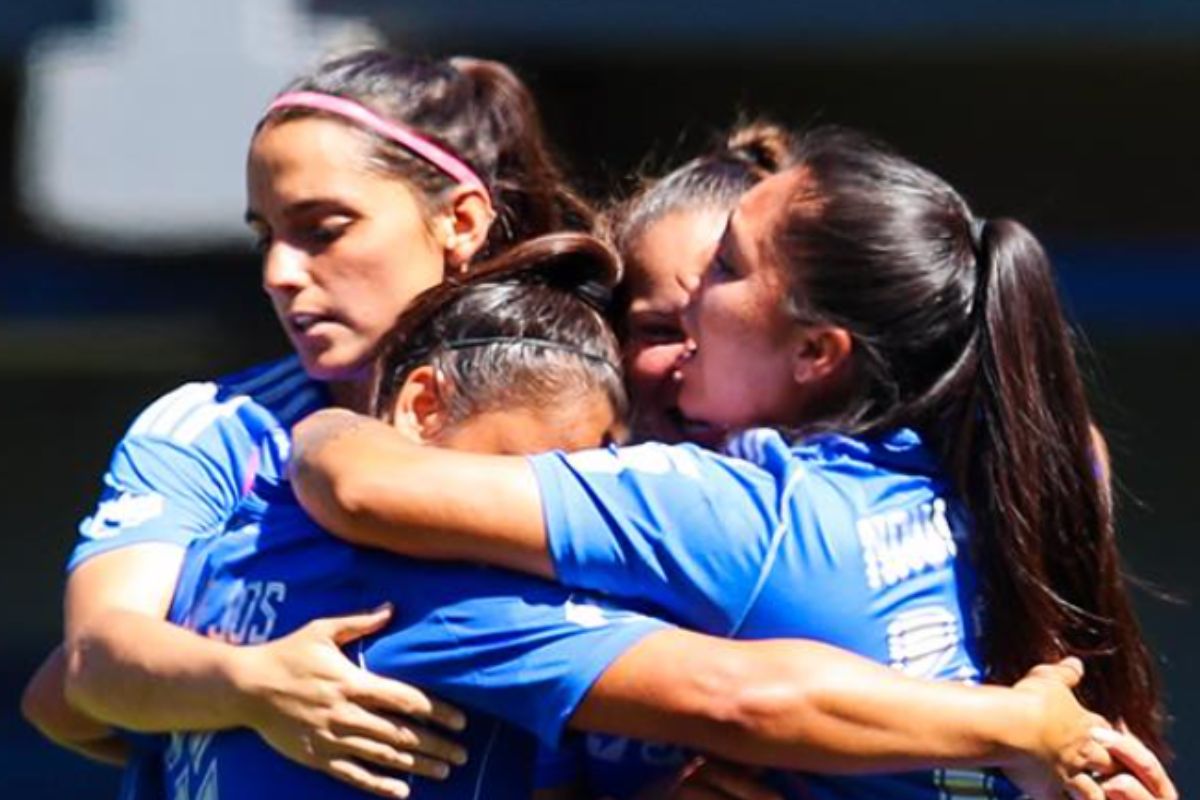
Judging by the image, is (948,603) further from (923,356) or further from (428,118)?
(428,118)

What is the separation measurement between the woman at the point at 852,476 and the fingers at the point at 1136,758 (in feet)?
0.08

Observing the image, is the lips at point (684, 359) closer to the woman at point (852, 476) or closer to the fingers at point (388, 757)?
the woman at point (852, 476)

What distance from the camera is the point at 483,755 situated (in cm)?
242

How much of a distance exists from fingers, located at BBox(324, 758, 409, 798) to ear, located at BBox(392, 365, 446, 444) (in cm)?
31

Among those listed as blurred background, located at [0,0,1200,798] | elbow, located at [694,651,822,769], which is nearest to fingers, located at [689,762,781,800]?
elbow, located at [694,651,822,769]

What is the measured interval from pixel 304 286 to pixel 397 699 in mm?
573

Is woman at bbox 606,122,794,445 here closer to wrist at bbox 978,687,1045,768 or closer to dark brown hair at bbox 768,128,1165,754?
dark brown hair at bbox 768,128,1165,754

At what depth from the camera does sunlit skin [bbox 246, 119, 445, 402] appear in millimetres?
2752

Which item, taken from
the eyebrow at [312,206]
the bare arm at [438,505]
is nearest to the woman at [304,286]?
the eyebrow at [312,206]

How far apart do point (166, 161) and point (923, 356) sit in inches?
152

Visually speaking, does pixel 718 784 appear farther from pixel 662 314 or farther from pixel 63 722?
pixel 63 722

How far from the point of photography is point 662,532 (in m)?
2.32

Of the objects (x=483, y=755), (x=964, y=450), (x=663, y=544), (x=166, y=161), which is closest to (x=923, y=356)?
(x=964, y=450)

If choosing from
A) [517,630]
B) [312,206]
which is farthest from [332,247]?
[517,630]
